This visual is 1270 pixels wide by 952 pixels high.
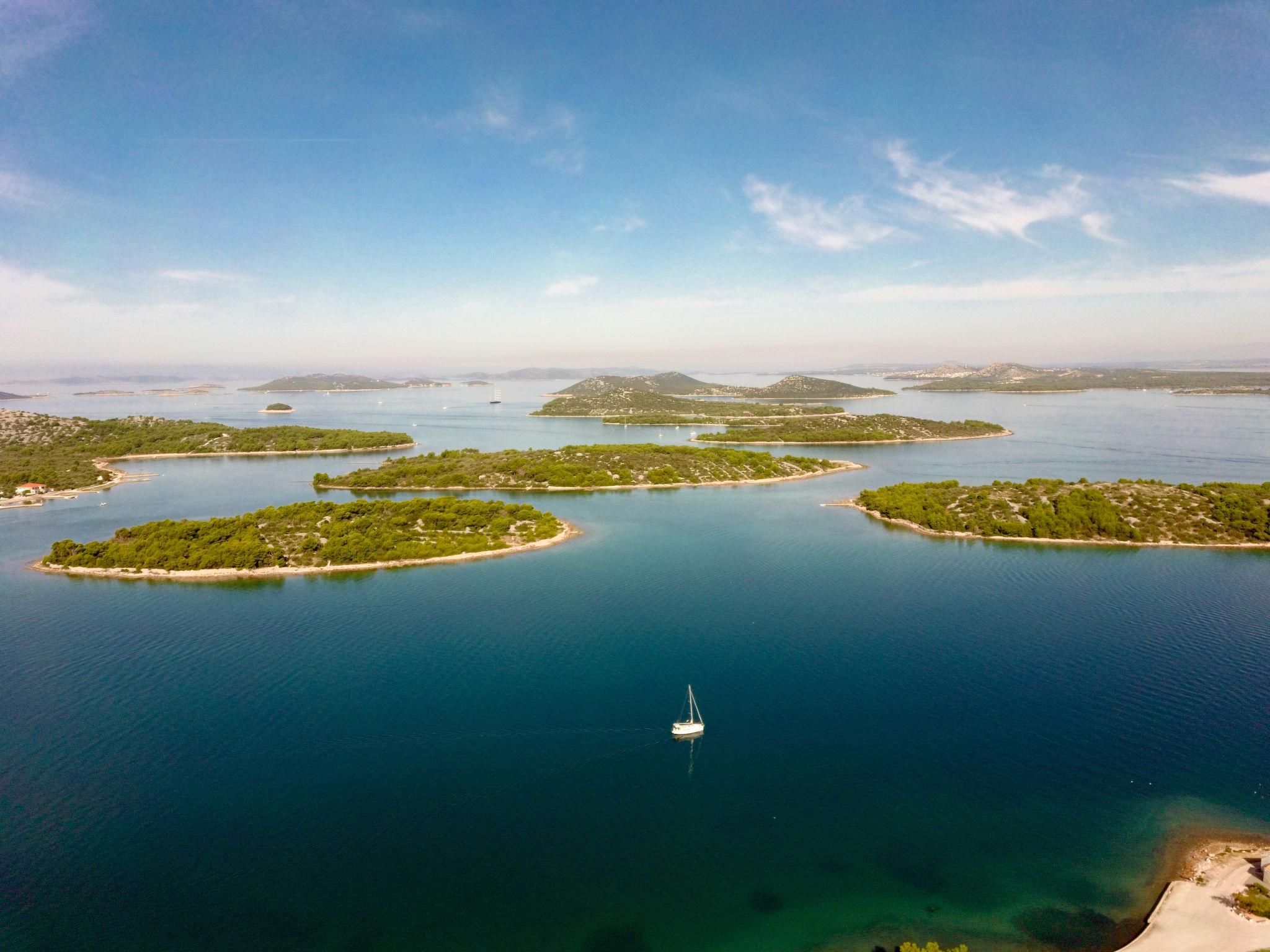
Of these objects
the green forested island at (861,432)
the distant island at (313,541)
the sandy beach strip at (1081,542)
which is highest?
the green forested island at (861,432)

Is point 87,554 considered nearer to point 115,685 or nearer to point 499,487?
point 115,685

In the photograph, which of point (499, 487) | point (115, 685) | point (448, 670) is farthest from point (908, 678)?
point (499, 487)

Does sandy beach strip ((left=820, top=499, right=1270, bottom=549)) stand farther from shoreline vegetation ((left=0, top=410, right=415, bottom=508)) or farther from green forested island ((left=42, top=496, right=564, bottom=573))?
shoreline vegetation ((left=0, top=410, right=415, bottom=508))

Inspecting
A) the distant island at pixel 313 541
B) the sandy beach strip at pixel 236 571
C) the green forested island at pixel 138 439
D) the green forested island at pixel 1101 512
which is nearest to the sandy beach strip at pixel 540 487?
the distant island at pixel 313 541

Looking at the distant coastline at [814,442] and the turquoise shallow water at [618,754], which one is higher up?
the distant coastline at [814,442]

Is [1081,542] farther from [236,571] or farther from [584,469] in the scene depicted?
[236,571]

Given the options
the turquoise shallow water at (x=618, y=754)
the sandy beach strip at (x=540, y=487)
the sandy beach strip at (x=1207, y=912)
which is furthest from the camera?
the sandy beach strip at (x=540, y=487)

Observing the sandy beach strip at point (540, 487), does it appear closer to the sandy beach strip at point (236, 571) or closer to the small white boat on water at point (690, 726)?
the sandy beach strip at point (236, 571)
